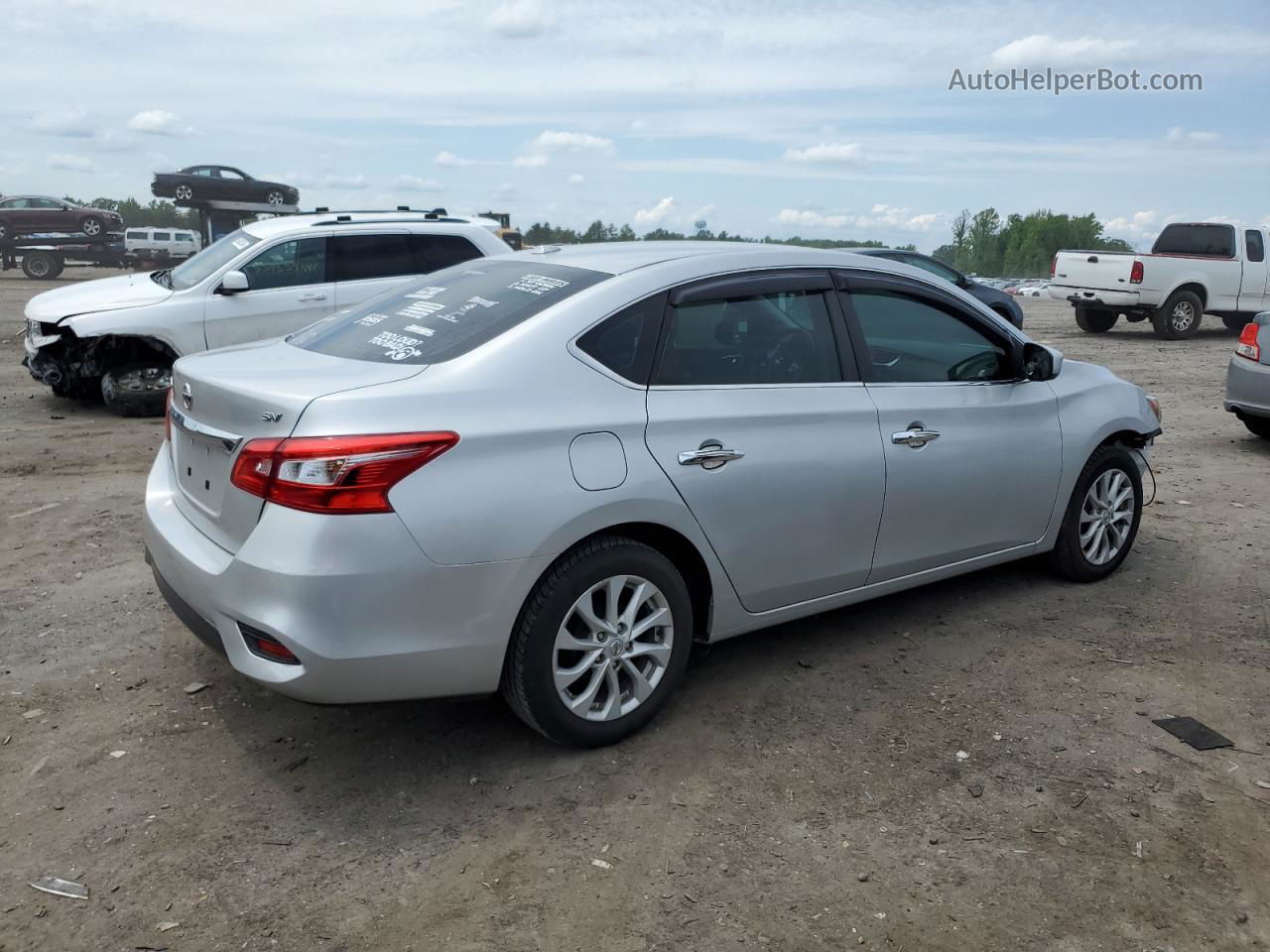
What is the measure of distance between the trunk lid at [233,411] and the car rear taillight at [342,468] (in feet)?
0.31

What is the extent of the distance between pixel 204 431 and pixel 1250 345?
851 centimetres

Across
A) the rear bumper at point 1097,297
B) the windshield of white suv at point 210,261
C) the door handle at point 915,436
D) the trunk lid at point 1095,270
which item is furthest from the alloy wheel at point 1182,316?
the door handle at point 915,436

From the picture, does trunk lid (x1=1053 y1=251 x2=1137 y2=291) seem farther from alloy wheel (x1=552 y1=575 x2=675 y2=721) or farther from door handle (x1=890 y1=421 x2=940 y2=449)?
alloy wheel (x1=552 y1=575 x2=675 y2=721)

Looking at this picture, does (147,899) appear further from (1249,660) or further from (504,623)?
(1249,660)

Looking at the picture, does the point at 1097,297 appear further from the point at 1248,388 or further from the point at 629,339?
the point at 629,339

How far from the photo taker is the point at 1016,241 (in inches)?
5768

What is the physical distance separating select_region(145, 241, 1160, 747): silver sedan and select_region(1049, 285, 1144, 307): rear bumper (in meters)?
15.1

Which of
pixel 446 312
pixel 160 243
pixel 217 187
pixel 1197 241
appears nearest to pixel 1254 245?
pixel 1197 241

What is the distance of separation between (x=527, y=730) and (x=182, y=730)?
48.0 inches

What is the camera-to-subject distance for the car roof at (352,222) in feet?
32.7

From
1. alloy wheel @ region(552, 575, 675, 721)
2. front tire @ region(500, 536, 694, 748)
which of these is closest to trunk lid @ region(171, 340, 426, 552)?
front tire @ region(500, 536, 694, 748)

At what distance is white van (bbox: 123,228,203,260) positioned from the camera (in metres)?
40.9

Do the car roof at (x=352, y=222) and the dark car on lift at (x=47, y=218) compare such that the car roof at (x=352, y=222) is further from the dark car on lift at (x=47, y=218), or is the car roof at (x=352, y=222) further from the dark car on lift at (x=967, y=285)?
the dark car on lift at (x=47, y=218)

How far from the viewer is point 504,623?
3.35 meters
